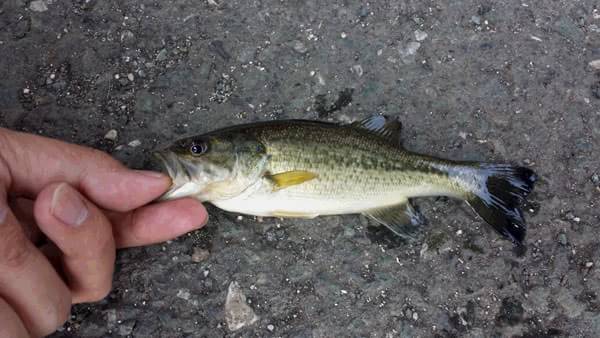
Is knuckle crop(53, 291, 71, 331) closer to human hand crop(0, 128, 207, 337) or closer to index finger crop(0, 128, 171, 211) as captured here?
human hand crop(0, 128, 207, 337)

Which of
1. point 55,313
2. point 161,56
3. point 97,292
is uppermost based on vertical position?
point 161,56

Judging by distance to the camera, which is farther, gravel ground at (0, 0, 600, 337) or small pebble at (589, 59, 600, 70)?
small pebble at (589, 59, 600, 70)

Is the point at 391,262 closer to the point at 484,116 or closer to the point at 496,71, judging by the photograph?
the point at 484,116

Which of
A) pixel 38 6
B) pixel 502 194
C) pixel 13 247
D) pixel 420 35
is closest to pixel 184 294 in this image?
pixel 13 247

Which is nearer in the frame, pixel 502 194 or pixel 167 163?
pixel 167 163

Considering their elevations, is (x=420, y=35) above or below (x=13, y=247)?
below

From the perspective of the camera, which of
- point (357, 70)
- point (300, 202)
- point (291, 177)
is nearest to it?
point (291, 177)

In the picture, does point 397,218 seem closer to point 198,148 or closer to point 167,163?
point 198,148

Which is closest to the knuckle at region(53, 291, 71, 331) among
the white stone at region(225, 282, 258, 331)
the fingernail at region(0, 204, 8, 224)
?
the fingernail at region(0, 204, 8, 224)
